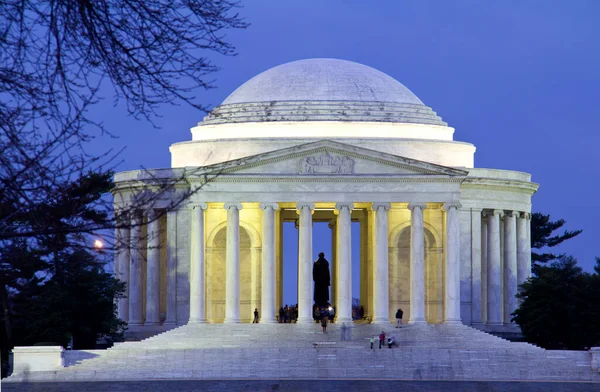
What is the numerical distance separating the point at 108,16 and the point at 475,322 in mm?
80179

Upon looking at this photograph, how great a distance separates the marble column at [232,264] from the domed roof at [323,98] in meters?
8.26

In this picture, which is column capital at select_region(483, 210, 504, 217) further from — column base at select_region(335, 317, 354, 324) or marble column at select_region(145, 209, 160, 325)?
marble column at select_region(145, 209, 160, 325)

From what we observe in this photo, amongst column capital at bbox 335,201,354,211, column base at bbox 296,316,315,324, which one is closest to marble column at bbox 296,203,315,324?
column base at bbox 296,316,315,324

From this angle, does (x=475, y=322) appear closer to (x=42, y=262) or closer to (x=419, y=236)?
(x=419, y=236)

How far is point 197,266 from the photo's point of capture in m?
98.7

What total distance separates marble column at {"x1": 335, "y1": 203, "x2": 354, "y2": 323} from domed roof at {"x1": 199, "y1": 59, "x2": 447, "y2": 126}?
9.10 meters

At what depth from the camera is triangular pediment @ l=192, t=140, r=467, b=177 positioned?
9706 centimetres

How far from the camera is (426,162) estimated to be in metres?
97.2

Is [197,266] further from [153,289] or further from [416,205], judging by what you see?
[416,205]

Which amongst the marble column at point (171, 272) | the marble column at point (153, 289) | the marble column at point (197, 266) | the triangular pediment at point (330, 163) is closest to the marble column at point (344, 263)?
the triangular pediment at point (330, 163)

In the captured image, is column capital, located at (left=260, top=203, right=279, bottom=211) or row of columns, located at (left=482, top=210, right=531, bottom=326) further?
row of columns, located at (left=482, top=210, right=531, bottom=326)

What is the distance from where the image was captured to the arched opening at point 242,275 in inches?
4092

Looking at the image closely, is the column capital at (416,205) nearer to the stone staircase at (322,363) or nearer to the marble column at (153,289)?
the stone staircase at (322,363)

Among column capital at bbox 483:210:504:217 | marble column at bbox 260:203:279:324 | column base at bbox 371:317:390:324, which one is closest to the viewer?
column base at bbox 371:317:390:324
